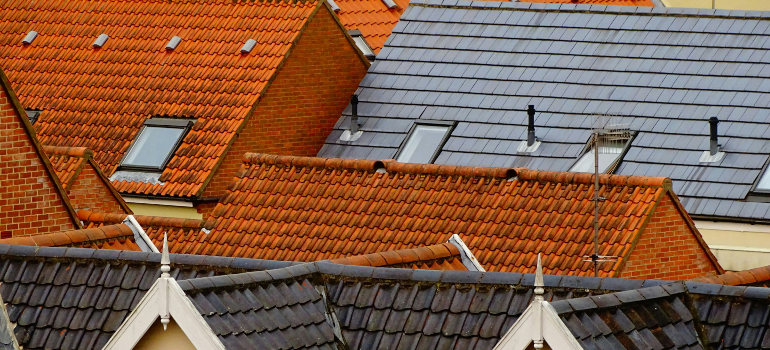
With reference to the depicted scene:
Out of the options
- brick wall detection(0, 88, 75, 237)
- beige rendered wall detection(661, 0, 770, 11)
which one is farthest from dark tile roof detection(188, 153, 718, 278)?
beige rendered wall detection(661, 0, 770, 11)

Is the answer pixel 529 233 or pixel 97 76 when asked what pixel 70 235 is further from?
pixel 97 76

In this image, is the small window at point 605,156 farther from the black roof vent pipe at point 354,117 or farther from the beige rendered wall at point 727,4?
the beige rendered wall at point 727,4

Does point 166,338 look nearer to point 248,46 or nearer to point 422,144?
point 422,144

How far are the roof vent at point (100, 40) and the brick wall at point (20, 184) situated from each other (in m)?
13.9

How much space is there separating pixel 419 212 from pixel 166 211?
26.8 ft

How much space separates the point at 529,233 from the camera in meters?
21.4

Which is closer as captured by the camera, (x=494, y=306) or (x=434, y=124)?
(x=494, y=306)

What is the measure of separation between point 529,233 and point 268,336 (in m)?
9.52

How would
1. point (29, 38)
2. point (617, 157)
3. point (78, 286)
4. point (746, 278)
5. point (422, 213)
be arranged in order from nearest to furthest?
point (78, 286) → point (746, 278) → point (422, 213) → point (617, 157) → point (29, 38)

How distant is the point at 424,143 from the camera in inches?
1207

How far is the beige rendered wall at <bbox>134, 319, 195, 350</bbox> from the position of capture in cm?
1197

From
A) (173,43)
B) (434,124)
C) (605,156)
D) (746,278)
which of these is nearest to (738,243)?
(605,156)

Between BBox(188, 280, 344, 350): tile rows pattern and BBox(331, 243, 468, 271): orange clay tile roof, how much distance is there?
190cm

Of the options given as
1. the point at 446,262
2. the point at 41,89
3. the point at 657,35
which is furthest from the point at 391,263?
the point at 41,89
